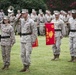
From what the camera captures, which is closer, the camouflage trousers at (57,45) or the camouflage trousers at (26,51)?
the camouflage trousers at (26,51)

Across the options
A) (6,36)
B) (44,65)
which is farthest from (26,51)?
(44,65)

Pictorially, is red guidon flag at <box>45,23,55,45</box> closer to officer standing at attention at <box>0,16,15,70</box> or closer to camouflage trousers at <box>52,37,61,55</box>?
camouflage trousers at <box>52,37,61,55</box>

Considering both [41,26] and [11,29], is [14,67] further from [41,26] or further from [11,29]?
[41,26]

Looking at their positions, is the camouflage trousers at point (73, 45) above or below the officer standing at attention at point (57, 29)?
below

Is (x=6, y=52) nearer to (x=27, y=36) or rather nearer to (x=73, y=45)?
(x=27, y=36)

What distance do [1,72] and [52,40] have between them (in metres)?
3.93

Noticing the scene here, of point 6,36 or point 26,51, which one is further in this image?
point 6,36

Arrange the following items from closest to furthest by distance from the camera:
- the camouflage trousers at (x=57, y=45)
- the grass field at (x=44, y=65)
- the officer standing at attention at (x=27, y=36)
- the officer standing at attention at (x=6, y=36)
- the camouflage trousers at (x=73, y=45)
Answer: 1. the officer standing at attention at (x=27, y=36)
2. the grass field at (x=44, y=65)
3. the officer standing at attention at (x=6, y=36)
4. the camouflage trousers at (x=73, y=45)
5. the camouflage trousers at (x=57, y=45)

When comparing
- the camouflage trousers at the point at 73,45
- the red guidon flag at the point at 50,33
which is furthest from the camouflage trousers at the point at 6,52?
the camouflage trousers at the point at 73,45

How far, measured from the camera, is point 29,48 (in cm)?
1457

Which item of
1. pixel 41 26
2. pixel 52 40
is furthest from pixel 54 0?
pixel 52 40

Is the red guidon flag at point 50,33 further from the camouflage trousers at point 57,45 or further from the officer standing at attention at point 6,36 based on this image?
the officer standing at attention at point 6,36

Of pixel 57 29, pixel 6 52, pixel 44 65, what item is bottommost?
pixel 44 65

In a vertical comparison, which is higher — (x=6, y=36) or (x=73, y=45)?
(x=6, y=36)
